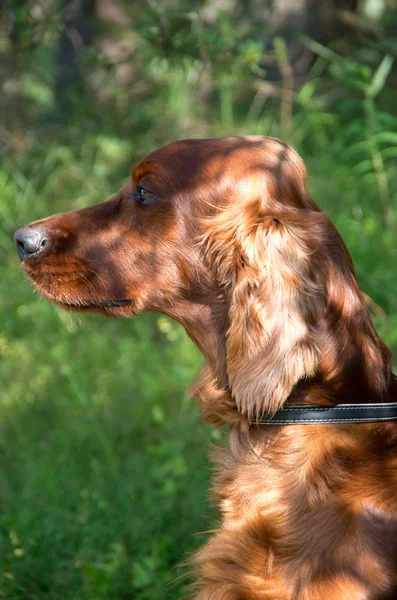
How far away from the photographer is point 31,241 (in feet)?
8.75

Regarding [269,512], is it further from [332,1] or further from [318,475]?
[332,1]

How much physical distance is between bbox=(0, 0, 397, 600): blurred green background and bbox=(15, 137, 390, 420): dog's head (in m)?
0.78

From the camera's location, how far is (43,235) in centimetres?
266

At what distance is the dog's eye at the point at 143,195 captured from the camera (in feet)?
8.49

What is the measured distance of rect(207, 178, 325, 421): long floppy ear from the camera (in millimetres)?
2133

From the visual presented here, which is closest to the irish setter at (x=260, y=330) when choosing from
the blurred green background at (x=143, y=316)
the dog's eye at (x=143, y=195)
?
the dog's eye at (x=143, y=195)

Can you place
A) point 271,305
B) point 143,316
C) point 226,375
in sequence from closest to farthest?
point 271,305 < point 226,375 < point 143,316

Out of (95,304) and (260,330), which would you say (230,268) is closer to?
(260,330)

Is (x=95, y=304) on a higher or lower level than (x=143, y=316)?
higher

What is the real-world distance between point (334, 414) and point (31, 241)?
122cm

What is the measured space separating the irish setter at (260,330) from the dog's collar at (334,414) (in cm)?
3

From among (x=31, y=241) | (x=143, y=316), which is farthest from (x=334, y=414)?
(x=143, y=316)

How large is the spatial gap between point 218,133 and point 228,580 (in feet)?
13.9

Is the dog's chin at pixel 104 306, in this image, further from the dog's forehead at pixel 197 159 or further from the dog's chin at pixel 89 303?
the dog's forehead at pixel 197 159
